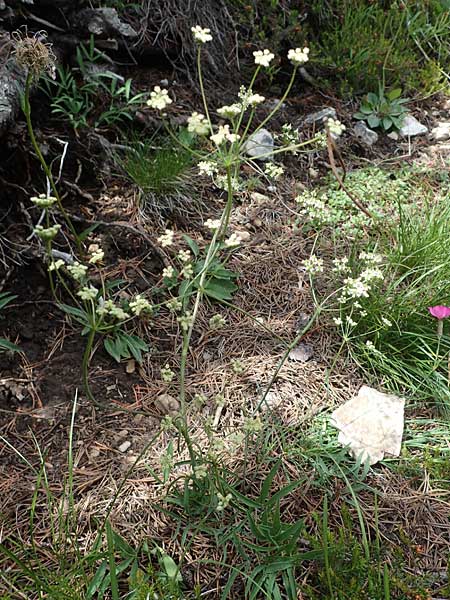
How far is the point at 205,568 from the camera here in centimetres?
178

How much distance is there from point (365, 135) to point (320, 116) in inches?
10.3

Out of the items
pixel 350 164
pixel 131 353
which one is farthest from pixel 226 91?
pixel 131 353

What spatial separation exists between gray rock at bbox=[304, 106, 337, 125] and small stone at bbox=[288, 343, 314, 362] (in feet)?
4.82

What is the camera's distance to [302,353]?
7.72 feet

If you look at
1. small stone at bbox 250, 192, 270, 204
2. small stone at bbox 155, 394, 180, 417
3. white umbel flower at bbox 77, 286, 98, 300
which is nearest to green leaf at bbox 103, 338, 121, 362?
small stone at bbox 155, 394, 180, 417

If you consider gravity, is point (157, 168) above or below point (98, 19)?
below

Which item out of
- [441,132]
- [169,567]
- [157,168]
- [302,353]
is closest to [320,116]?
[441,132]

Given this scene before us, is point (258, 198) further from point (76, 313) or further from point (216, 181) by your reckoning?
point (76, 313)

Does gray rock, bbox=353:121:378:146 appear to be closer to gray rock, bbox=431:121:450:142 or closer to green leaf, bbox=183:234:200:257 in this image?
gray rock, bbox=431:121:450:142

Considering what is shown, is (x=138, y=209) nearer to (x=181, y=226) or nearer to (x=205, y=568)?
(x=181, y=226)

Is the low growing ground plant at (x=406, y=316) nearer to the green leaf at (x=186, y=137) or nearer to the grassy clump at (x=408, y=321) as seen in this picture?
the grassy clump at (x=408, y=321)

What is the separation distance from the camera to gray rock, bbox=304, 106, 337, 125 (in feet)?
10.9

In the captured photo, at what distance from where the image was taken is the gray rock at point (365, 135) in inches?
131

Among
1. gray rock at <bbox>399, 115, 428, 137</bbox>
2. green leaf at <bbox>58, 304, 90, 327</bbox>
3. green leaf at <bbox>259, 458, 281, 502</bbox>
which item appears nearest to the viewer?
green leaf at <bbox>259, 458, 281, 502</bbox>
